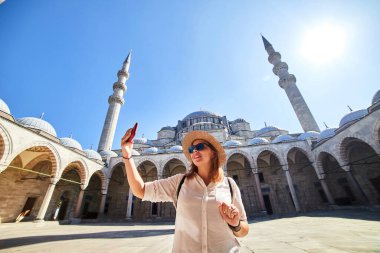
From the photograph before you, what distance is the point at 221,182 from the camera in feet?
5.27

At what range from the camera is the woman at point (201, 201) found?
1.24 metres

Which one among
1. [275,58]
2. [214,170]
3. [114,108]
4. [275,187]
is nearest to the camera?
[214,170]

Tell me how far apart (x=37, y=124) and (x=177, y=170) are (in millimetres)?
14650

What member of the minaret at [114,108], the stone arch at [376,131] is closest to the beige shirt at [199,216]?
the stone arch at [376,131]

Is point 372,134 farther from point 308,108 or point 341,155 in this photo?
point 308,108

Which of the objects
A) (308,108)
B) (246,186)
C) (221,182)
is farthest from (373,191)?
(221,182)

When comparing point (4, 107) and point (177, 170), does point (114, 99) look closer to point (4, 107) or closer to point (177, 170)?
point (4, 107)

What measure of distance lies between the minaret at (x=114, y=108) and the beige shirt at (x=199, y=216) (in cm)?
2129

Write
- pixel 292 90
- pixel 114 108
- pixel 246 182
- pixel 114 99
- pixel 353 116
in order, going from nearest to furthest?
pixel 353 116
pixel 246 182
pixel 292 90
pixel 114 108
pixel 114 99

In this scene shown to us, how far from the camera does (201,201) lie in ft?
4.52

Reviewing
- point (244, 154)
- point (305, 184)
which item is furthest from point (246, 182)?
point (305, 184)

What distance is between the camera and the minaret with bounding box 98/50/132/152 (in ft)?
68.4

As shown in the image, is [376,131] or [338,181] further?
[338,181]

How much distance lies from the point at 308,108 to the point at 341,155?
10.3 metres
